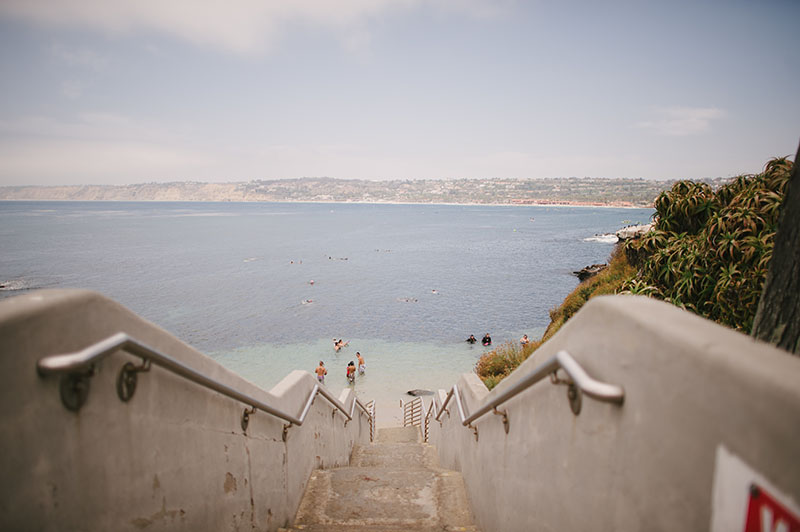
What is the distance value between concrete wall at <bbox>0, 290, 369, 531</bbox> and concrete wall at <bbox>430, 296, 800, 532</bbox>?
7.54 ft

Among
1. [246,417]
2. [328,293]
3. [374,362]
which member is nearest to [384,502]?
[246,417]

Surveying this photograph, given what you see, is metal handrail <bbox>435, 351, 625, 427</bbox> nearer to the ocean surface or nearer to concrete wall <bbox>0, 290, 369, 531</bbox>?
concrete wall <bbox>0, 290, 369, 531</bbox>

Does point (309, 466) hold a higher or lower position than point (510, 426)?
lower

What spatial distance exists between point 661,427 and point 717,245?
267 inches

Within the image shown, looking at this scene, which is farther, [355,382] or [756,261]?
[355,382]

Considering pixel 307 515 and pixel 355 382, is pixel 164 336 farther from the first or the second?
pixel 355 382

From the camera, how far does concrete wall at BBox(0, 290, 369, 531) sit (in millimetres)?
1713

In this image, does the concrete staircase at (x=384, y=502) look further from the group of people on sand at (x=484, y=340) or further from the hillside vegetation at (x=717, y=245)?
the group of people on sand at (x=484, y=340)

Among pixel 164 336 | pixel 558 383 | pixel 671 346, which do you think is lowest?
pixel 558 383

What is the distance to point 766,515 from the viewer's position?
3.90 ft

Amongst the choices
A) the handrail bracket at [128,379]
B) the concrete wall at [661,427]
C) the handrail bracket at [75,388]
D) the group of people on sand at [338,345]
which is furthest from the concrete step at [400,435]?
the handrail bracket at [75,388]

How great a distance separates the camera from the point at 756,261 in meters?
6.26

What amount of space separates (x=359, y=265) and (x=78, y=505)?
195 feet

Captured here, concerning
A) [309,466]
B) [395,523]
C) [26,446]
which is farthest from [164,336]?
[309,466]
